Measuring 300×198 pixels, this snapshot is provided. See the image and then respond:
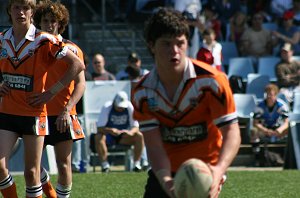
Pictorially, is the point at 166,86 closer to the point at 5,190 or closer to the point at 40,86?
the point at 40,86

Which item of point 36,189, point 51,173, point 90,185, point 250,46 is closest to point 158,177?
point 36,189

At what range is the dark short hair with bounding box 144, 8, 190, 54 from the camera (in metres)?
5.49

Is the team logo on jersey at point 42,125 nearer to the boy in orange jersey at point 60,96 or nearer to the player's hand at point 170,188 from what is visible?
the boy in orange jersey at point 60,96

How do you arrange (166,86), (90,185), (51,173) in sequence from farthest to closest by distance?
(51,173) → (90,185) → (166,86)

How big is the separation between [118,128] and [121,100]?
47 cm

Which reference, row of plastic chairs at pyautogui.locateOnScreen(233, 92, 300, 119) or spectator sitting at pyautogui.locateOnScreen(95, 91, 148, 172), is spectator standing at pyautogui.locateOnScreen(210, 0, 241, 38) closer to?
row of plastic chairs at pyautogui.locateOnScreen(233, 92, 300, 119)

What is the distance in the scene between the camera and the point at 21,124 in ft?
26.5

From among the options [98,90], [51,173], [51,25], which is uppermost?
[51,25]

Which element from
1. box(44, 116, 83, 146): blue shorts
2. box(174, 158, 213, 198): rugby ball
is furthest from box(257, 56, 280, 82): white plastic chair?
box(174, 158, 213, 198): rugby ball

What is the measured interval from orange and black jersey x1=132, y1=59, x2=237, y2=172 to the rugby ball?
45cm

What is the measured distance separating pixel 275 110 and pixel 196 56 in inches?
69.3

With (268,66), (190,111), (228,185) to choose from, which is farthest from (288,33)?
(190,111)

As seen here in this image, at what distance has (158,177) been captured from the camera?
18.5 feet

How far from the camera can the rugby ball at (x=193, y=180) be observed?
5164 millimetres
